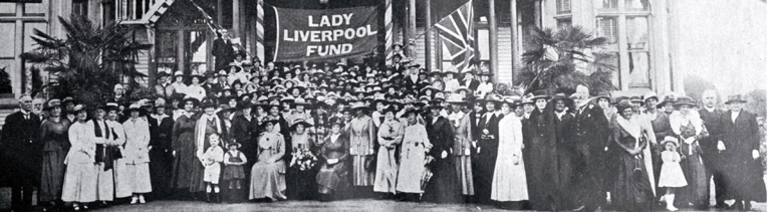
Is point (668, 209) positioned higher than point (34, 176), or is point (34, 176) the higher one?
point (34, 176)

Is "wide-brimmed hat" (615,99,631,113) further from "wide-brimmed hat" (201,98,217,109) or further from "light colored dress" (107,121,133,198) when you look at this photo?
"light colored dress" (107,121,133,198)

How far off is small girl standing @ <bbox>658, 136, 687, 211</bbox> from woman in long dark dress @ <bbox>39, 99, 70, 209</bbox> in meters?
5.29

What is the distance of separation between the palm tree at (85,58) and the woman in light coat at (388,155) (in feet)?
8.48

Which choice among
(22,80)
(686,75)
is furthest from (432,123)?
(22,80)

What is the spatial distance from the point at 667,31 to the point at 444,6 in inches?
98.8

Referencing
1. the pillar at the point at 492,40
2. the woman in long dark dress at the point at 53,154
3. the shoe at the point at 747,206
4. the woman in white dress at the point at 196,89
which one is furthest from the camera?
the pillar at the point at 492,40

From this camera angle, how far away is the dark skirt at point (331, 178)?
607 centimetres

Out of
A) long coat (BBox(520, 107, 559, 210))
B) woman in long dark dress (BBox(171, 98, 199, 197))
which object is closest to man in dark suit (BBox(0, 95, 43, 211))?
woman in long dark dress (BBox(171, 98, 199, 197))

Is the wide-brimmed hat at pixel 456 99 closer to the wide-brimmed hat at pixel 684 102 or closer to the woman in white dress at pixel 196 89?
the wide-brimmed hat at pixel 684 102

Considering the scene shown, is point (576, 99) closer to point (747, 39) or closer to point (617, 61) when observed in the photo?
point (617, 61)

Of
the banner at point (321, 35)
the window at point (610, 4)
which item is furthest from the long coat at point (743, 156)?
the banner at point (321, 35)

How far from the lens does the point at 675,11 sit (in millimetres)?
6777

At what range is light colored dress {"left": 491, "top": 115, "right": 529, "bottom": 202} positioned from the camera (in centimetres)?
583

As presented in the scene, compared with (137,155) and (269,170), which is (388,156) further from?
(137,155)
